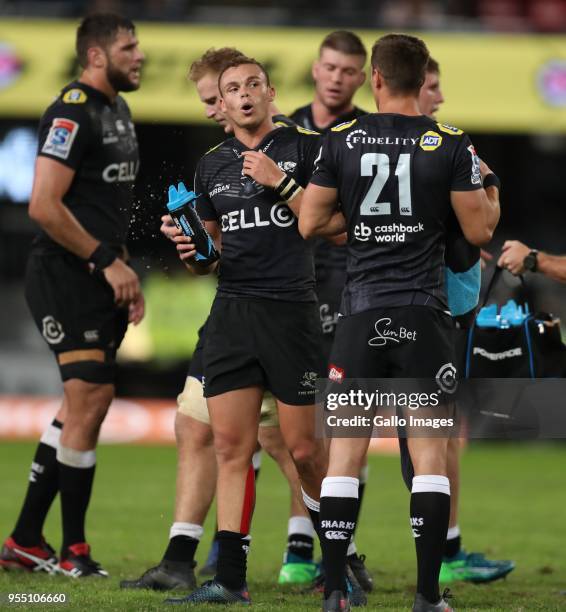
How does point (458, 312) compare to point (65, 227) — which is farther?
point (65, 227)

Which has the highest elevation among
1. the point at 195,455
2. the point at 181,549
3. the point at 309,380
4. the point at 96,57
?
the point at 96,57

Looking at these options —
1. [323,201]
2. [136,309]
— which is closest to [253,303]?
[323,201]

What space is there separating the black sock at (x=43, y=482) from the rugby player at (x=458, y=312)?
210cm

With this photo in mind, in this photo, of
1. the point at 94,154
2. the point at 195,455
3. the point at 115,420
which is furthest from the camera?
the point at 115,420

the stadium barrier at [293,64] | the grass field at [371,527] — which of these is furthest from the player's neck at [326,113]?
the stadium barrier at [293,64]

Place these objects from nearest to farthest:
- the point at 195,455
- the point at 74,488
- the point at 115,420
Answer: the point at 195,455, the point at 74,488, the point at 115,420

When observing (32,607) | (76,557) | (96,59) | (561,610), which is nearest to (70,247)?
(96,59)

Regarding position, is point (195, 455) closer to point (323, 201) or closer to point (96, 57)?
point (323, 201)

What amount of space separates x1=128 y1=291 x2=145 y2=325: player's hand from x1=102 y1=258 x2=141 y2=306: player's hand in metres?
0.05

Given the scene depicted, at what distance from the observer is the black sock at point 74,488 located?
7156 mm

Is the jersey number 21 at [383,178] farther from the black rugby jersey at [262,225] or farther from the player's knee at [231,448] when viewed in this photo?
the player's knee at [231,448]

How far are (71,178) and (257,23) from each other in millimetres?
9565

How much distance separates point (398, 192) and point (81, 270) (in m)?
2.34

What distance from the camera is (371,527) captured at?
960 centimetres
